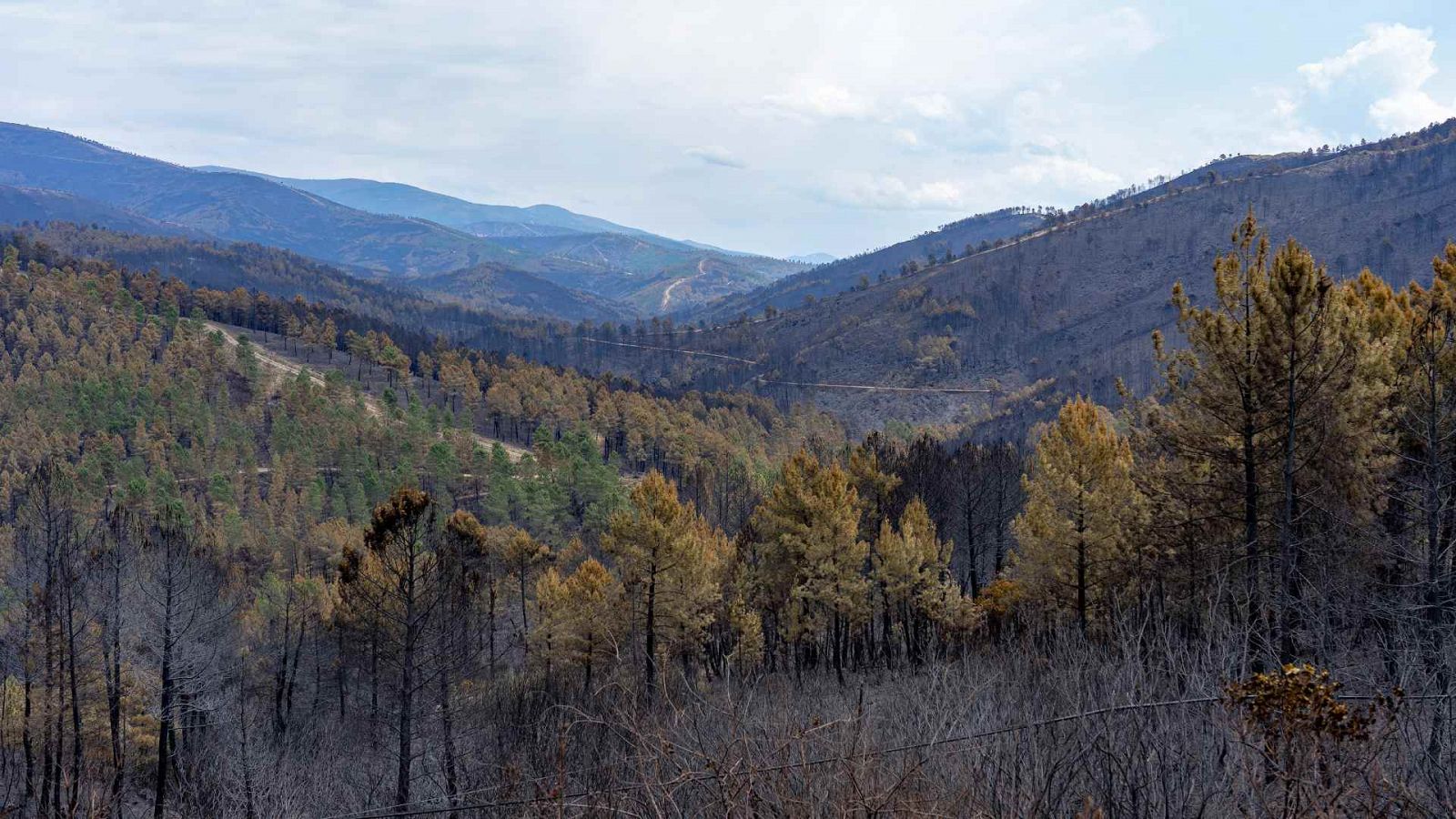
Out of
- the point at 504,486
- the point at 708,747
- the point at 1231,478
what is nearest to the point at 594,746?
the point at 708,747

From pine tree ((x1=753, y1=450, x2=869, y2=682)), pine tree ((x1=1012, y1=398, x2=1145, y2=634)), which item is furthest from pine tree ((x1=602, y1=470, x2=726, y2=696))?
pine tree ((x1=1012, y1=398, x2=1145, y2=634))

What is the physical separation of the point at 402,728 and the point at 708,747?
1387cm

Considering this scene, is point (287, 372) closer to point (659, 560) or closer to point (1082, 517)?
point (659, 560)

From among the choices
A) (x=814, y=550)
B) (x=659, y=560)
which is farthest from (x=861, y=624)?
(x=659, y=560)

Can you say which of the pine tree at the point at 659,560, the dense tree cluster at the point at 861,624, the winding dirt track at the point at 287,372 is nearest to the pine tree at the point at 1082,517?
the dense tree cluster at the point at 861,624

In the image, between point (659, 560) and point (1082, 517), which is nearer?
point (1082, 517)

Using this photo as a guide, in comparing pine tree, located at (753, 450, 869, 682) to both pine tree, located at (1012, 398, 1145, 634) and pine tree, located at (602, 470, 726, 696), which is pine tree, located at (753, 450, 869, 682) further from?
pine tree, located at (1012, 398, 1145, 634)

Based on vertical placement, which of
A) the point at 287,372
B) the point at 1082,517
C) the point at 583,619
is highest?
the point at 287,372

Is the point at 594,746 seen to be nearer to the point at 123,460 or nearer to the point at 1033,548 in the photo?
the point at 1033,548

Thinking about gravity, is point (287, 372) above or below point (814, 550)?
above

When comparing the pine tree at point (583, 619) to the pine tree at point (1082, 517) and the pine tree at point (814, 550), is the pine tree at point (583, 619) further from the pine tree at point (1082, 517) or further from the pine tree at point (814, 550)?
the pine tree at point (1082, 517)

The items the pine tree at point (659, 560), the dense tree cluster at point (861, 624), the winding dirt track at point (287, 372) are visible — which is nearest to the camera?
the dense tree cluster at point (861, 624)

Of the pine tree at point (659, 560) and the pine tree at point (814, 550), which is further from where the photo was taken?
the pine tree at point (814, 550)

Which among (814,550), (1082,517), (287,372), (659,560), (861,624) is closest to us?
(1082,517)
